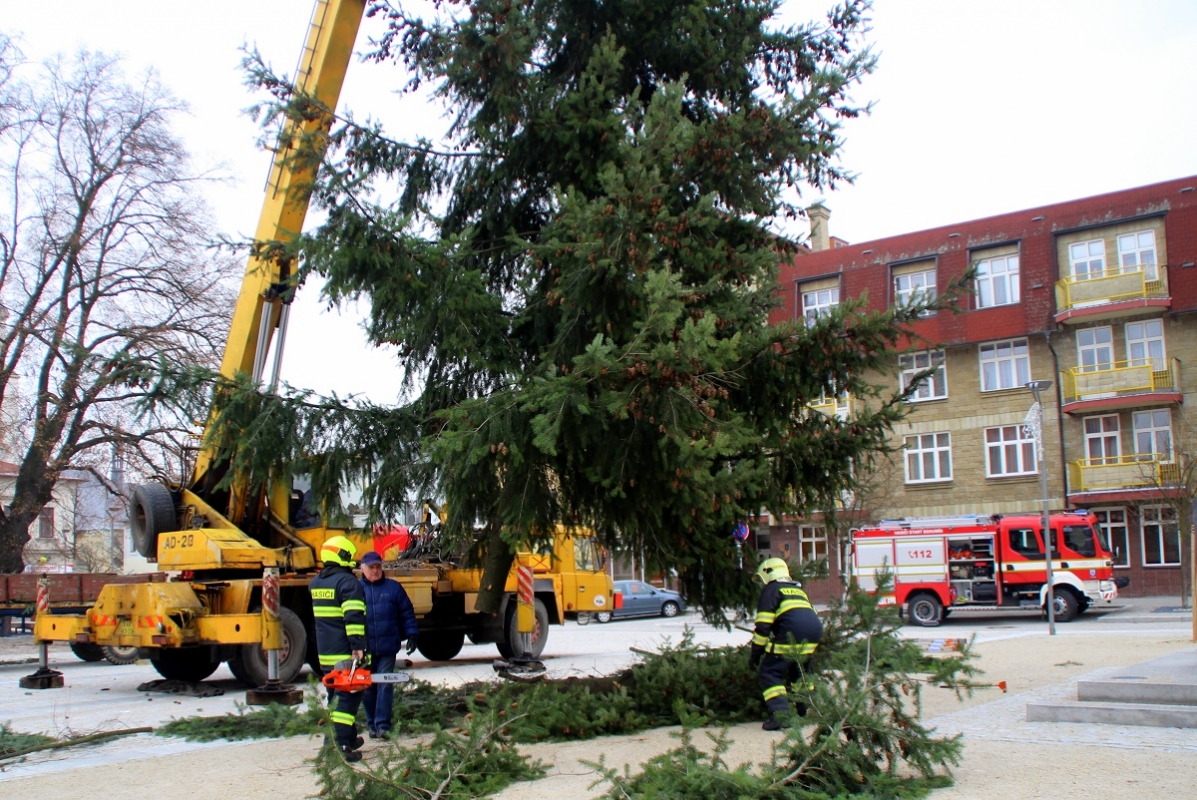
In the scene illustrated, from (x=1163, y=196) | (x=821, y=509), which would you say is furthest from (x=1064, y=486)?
(x=821, y=509)

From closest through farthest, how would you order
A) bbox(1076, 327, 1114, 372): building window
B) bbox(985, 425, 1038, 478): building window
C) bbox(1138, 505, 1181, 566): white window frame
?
bbox(1138, 505, 1181, 566): white window frame
bbox(1076, 327, 1114, 372): building window
bbox(985, 425, 1038, 478): building window

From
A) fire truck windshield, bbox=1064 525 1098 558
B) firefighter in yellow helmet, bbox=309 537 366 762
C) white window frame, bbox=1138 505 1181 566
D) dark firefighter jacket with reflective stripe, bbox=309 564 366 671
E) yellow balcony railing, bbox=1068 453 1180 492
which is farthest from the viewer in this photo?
white window frame, bbox=1138 505 1181 566

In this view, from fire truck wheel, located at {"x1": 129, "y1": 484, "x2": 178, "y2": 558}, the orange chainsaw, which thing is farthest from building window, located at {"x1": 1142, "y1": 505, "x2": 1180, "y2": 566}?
the orange chainsaw

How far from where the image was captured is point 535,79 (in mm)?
9766

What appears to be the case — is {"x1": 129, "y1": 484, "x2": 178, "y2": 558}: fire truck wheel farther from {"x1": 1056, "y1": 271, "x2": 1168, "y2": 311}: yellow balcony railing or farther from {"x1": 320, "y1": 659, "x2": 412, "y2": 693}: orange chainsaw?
{"x1": 1056, "y1": 271, "x2": 1168, "y2": 311}: yellow balcony railing

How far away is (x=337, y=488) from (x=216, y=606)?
15.7 feet

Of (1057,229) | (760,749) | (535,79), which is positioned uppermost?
(1057,229)

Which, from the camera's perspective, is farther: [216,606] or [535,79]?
[216,606]

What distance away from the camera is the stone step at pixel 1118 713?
8391 millimetres

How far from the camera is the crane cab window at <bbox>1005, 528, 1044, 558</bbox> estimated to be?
25.2 m

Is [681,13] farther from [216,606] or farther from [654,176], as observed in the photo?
[216,606]

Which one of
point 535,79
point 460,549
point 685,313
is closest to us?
point 685,313

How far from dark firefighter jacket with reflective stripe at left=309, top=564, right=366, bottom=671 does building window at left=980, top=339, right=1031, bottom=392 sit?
110 feet

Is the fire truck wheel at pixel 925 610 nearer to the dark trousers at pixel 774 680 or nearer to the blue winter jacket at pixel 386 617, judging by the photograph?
the dark trousers at pixel 774 680
